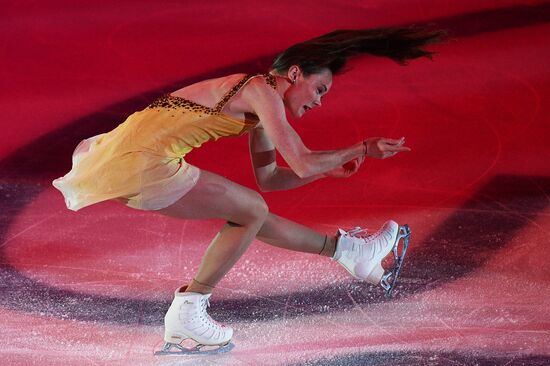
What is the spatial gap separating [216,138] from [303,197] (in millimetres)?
1474

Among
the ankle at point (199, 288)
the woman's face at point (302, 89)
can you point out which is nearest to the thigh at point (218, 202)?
the ankle at point (199, 288)

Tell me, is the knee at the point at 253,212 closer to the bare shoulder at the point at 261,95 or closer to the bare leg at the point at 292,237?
the bare leg at the point at 292,237

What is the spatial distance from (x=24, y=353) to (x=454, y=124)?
291 centimetres

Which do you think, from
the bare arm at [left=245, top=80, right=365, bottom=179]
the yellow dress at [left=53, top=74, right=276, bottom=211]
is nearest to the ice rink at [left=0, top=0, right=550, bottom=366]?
the yellow dress at [left=53, top=74, right=276, bottom=211]

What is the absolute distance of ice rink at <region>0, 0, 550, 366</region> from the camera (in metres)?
4.09

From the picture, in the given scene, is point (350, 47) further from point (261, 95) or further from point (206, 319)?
point (206, 319)

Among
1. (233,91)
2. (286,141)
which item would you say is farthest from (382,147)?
(233,91)

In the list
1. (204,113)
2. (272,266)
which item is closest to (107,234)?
(272,266)

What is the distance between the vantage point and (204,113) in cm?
362

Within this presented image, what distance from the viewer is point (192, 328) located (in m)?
3.80

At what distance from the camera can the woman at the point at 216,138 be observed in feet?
11.7

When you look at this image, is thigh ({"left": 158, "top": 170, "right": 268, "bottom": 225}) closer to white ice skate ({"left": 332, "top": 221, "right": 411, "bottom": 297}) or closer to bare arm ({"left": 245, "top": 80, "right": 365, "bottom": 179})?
bare arm ({"left": 245, "top": 80, "right": 365, "bottom": 179})

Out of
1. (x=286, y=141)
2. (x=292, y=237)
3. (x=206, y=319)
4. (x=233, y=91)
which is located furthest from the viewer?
(x=292, y=237)

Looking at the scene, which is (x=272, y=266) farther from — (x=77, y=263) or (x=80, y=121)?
(x=80, y=121)
